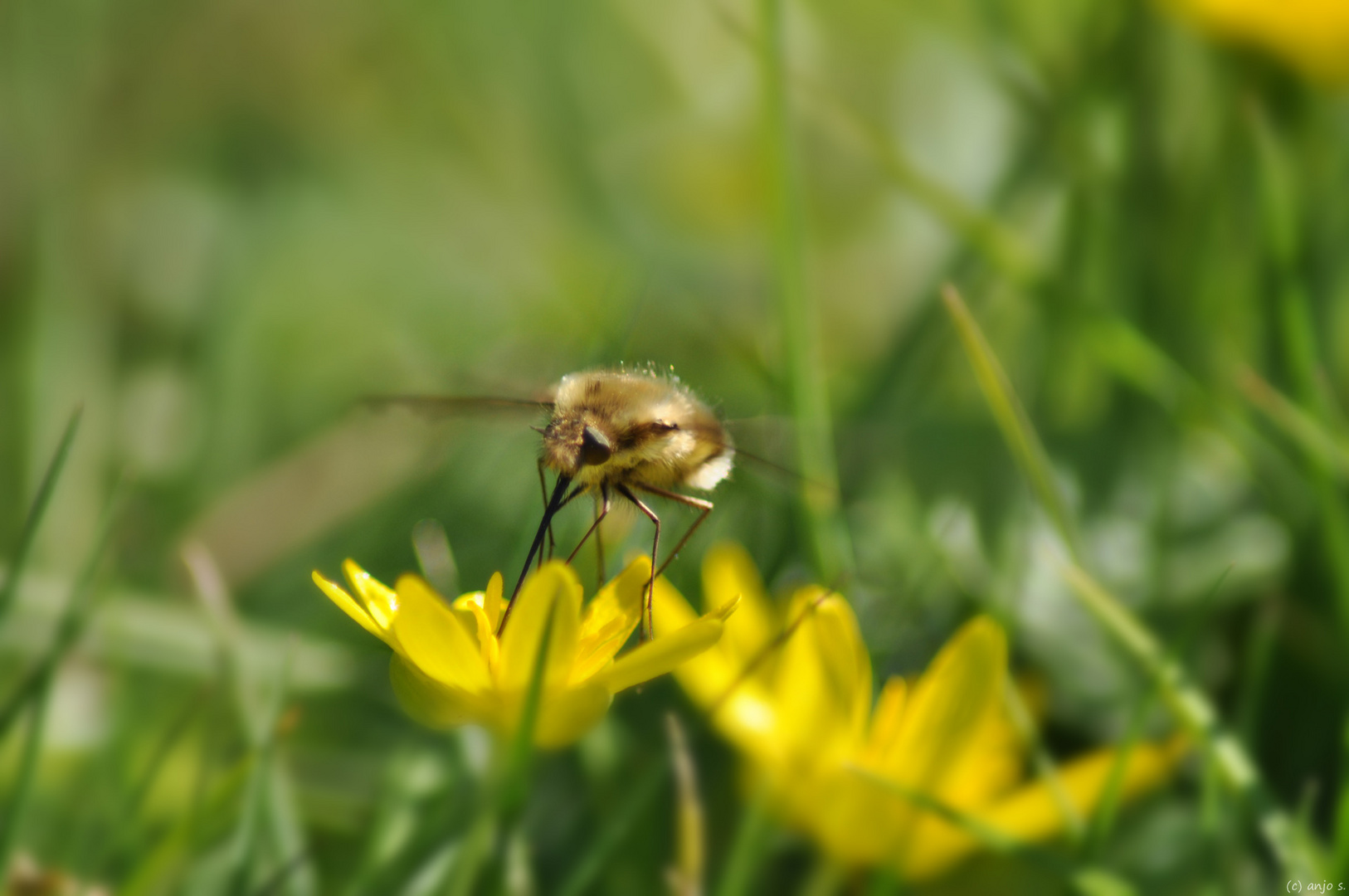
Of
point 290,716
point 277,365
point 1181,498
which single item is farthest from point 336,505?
point 1181,498

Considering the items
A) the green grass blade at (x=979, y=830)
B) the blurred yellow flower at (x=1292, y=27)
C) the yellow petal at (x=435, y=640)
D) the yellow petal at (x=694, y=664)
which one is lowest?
the green grass blade at (x=979, y=830)

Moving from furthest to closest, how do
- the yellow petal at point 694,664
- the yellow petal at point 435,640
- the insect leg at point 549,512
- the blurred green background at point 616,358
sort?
the blurred green background at point 616,358 < the yellow petal at point 694,664 < the insect leg at point 549,512 < the yellow petal at point 435,640

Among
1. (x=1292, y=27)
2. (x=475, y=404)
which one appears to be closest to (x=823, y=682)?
(x=475, y=404)

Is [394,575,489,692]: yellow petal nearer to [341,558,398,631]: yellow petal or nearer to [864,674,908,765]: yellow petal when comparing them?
[341,558,398,631]: yellow petal

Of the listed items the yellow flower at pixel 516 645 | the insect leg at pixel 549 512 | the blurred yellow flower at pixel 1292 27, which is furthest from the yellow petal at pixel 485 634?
the blurred yellow flower at pixel 1292 27

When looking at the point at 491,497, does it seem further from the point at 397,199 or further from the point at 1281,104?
the point at 397,199

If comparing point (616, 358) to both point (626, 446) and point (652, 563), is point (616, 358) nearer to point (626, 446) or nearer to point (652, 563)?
point (626, 446)

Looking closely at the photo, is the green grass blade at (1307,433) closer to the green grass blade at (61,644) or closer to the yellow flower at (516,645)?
the yellow flower at (516,645)
